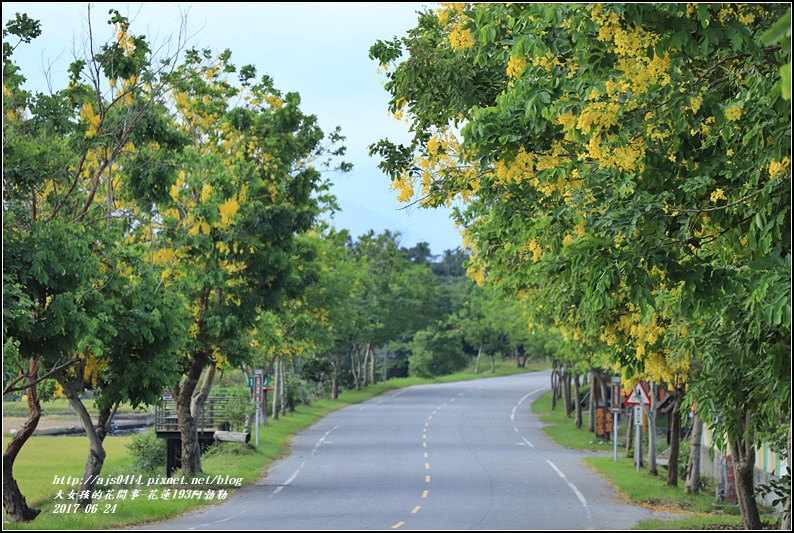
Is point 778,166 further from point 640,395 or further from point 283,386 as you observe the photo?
point 283,386

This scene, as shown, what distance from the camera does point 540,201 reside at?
43.2 feet

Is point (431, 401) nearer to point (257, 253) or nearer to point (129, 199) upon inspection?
point (257, 253)

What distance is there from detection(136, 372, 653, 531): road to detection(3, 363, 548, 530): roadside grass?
24.3 inches

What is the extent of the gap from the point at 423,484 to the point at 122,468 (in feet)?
41.6

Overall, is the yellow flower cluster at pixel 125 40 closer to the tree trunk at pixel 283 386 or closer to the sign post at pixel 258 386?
the sign post at pixel 258 386

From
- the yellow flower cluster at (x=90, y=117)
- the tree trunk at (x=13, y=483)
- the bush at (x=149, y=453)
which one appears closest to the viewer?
the yellow flower cluster at (x=90, y=117)

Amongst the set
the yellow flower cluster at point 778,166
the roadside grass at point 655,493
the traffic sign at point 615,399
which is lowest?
the roadside grass at point 655,493

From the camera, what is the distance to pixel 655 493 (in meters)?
A: 25.9

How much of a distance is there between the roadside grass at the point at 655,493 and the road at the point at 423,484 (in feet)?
1.91

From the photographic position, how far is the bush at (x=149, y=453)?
112ft

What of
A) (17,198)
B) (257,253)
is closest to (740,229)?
(17,198)

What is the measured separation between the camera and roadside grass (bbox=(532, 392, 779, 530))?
1991 cm

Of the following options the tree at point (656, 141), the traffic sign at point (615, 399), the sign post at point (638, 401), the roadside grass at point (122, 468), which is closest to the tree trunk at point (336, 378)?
the roadside grass at point (122, 468)

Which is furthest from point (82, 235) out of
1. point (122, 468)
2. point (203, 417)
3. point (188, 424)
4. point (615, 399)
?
point (615, 399)
